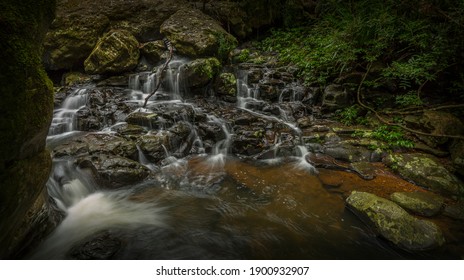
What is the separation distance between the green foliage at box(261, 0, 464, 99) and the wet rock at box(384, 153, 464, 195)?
5.32 ft

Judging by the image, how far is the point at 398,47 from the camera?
21.6 feet

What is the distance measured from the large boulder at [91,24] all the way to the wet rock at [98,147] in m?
5.03

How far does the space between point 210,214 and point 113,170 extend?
2094 mm

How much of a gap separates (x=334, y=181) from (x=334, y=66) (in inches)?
165

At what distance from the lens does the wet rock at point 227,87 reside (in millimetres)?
7859

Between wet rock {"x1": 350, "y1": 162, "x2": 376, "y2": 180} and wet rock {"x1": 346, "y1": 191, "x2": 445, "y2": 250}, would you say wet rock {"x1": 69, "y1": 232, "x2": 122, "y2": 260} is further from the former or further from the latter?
wet rock {"x1": 350, "y1": 162, "x2": 376, "y2": 180}

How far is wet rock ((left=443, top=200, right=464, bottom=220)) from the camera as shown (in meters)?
3.65

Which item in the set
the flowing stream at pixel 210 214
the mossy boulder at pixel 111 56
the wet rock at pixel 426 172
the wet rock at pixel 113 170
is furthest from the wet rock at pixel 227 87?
the wet rock at pixel 426 172

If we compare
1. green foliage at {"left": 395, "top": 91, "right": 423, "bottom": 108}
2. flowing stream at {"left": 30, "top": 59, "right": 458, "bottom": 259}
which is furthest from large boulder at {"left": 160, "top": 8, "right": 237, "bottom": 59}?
green foliage at {"left": 395, "top": 91, "right": 423, "bottom": 108}

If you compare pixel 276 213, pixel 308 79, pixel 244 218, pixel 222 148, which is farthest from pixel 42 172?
pixel 308 79

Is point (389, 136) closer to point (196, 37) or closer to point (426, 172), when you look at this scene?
point (426, 172)

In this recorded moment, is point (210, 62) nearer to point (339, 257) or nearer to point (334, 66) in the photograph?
point (334, 66)

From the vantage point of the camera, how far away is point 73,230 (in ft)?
10.9

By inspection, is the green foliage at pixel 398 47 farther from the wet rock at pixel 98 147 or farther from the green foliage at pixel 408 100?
the wet rock at pixel 98 147
